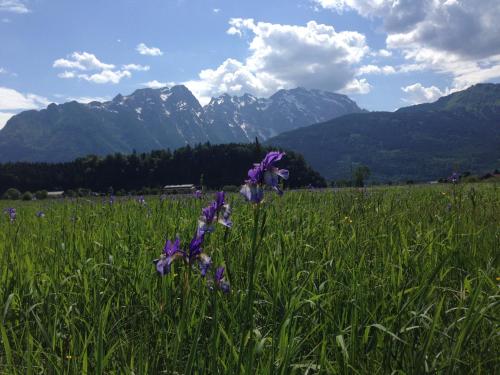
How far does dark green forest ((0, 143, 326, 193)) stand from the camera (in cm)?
10438

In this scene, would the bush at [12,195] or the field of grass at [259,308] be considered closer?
the field of grass at [259,308]

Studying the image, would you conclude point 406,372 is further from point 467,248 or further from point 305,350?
point 467,248

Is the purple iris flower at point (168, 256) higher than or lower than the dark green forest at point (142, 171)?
lower

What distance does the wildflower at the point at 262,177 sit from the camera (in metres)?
1.79

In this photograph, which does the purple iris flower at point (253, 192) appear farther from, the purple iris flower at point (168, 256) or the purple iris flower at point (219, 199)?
the purple iris flower at point (168, 256)

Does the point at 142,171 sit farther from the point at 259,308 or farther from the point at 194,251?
the point at 194,251

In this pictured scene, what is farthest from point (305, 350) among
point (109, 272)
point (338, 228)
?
point (338, 228)

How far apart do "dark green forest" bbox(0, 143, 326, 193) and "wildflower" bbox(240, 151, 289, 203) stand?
324ft

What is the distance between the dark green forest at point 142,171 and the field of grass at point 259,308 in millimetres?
96674

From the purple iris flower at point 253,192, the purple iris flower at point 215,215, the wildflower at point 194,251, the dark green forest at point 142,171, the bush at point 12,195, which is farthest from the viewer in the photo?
the dark green forest at point 142,171

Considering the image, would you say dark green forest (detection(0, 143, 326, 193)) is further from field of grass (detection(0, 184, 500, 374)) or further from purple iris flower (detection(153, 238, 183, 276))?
purple iris flower (detection(153, 238, 183, 276))

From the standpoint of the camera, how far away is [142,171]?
107250mm

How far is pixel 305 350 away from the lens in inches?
99.5

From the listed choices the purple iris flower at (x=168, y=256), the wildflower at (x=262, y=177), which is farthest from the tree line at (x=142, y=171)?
the wildflower at (x=262, y=177)
